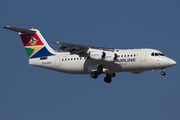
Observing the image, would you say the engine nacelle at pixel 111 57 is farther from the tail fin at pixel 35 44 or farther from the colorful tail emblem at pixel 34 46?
the colorful tail emblem at pixel 34 46

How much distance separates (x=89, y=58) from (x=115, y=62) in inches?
111

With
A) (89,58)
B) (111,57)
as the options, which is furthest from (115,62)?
(89,58)

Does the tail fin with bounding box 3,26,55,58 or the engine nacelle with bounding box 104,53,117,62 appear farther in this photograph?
the tail fin with bounding box 3,26,55,58

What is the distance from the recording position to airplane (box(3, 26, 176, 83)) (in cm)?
3275

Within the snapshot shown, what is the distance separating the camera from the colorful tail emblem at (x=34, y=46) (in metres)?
37.8

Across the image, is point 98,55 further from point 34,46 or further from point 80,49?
point 34,46

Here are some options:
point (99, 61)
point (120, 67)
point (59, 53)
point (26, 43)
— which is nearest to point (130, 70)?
point (120, 67)

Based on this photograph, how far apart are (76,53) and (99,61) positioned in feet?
7.84

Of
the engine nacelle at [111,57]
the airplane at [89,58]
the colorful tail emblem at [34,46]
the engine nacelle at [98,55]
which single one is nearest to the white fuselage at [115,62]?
the airplane at [89,58]

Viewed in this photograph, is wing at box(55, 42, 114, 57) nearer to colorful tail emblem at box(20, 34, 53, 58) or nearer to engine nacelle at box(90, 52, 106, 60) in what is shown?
engine nacelle at box(90, 52, 106, 60)

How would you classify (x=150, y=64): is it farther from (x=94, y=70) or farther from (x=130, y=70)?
(x=94, y=70)

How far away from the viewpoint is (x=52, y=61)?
121ft

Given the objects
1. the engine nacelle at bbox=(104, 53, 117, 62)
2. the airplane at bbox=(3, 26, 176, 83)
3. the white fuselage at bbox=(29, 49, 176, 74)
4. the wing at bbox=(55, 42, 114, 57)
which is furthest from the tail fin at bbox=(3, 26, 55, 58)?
the engine nacelle at bbox=(104, 53, 117, 62)

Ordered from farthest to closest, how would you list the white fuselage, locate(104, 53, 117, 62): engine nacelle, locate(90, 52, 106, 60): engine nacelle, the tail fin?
the tail fin, locate(90, 52, 106, 60): engine nacelle, locate(104, 53, 117, 62): engine nacelle, the white fuselage
